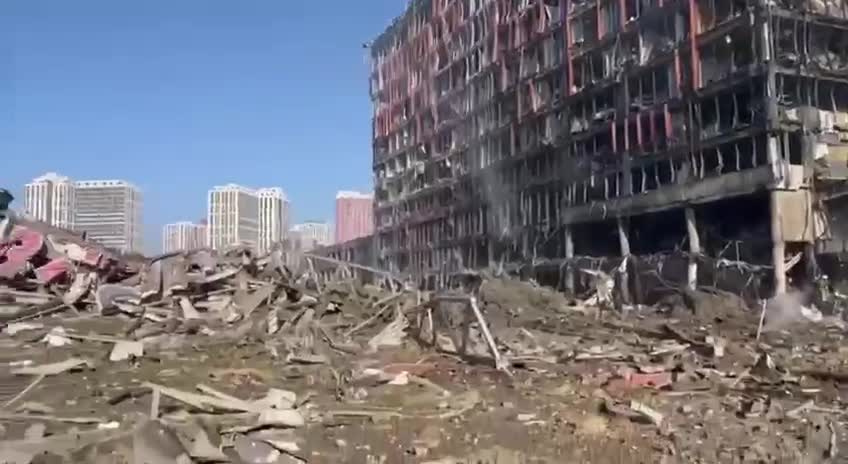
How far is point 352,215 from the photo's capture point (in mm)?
87188

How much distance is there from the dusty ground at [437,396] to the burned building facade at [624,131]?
18223mm

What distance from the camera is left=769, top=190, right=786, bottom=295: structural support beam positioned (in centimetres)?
2791

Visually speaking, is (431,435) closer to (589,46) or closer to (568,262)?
(568,262)

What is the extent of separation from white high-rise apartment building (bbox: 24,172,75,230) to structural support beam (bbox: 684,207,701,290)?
38714mm

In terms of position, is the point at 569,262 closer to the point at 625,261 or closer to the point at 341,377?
the point at 625,261

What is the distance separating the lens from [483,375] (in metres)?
9.89

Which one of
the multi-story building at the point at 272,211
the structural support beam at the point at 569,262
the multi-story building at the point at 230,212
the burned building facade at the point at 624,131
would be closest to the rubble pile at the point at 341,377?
the burned building facade at the point at 624,131

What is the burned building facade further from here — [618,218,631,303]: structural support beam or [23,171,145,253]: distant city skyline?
[23,171,145,253]: distant city skyline

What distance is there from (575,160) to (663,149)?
8.04m

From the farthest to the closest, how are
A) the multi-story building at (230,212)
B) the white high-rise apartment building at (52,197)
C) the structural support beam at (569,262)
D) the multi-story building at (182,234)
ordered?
the multi-story building at (230,212) → the multi-story building at (182,234) → the white high-rise apartment building at (52,197) → the structural support beam at (569,262)

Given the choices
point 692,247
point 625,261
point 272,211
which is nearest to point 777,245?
point 692,247

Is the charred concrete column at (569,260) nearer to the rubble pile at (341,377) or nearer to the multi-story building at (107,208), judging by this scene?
the rubble pile at (341,377)

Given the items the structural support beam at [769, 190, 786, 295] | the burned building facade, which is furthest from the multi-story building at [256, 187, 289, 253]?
the structural support beam at [769, 190, 786, 295]

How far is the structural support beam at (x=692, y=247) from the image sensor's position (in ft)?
102
